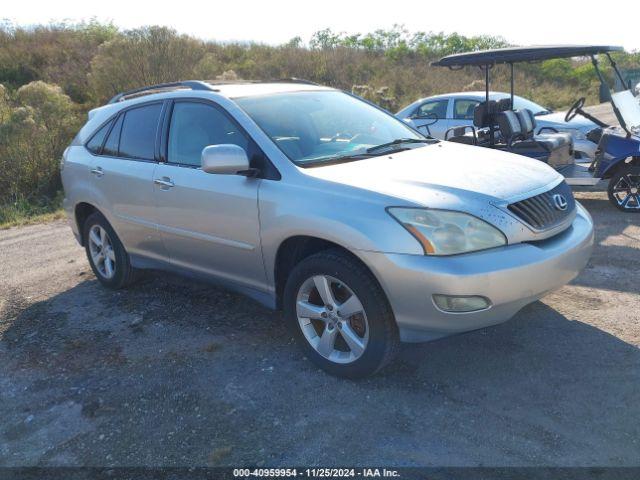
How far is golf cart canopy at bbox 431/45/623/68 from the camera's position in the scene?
20.7ft

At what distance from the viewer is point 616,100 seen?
690 cm

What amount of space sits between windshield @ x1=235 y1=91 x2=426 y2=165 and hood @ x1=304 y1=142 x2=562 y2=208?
262 mm

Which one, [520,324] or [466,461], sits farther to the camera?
[520,324]

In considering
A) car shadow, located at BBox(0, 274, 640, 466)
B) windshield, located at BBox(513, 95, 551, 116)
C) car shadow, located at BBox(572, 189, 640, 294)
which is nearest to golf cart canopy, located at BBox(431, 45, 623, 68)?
car shadow, located at BBox(572, 189, 640, 294)

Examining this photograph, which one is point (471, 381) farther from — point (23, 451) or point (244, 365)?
point (23, 451)

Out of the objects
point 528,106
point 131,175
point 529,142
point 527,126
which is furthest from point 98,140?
point 528,106

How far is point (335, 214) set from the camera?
3301mm

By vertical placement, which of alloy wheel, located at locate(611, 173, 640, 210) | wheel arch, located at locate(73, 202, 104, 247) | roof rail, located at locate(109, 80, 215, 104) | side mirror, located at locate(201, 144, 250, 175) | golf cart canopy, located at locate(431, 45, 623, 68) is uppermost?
golf cart canopy, located at locate(431, 45, 623, 68)

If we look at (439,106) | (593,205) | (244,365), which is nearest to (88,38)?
(439,106)

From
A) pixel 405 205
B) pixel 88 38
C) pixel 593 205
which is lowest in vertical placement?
pixel 593 205

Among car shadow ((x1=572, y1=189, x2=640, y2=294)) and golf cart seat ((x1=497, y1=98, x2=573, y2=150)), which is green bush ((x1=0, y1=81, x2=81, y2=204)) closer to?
golf cart seat ((x1=497, y1=98, x2=573, y2=150))

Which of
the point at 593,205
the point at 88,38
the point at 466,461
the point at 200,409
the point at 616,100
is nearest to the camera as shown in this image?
the point at 466,461

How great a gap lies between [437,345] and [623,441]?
4.30ft

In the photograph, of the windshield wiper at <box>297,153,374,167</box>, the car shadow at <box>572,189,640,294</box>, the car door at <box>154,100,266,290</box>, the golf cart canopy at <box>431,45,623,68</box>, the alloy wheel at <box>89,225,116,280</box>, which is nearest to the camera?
the windshield wiper at <box>297,153,374,167</box>
